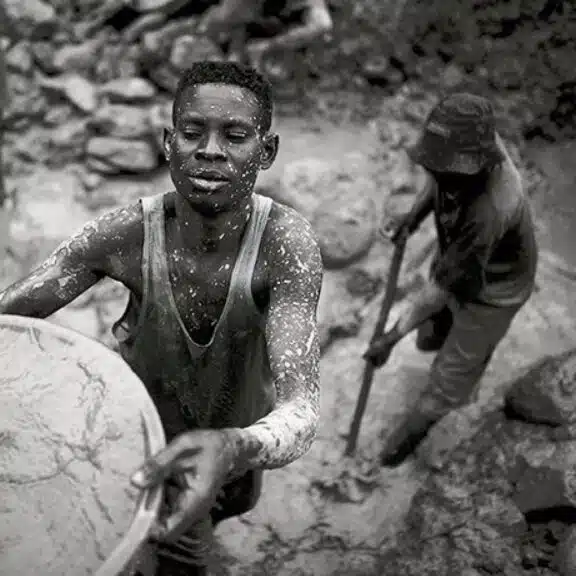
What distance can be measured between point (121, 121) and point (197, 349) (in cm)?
323

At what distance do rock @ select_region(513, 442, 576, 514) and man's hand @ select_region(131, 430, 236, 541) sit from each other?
191cm

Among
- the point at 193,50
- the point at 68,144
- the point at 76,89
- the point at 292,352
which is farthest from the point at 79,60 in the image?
the point at 292,352

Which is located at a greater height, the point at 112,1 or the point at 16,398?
the point at 16,398

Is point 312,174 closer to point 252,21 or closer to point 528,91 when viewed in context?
point 252,21

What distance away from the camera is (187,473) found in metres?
1.53

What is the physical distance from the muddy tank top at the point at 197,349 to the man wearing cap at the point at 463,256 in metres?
1.10

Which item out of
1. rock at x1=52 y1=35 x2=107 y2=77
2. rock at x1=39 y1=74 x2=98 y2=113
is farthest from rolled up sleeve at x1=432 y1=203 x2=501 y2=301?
rock at x1=52 y1=35 x2=107 y2=77

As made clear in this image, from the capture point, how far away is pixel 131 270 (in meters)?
2.23

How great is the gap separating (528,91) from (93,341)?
4079 millimetres

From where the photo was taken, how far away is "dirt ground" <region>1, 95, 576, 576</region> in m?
3.66

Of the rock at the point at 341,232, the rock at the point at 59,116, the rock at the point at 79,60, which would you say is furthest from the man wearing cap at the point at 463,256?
the rock at the point at 79,60

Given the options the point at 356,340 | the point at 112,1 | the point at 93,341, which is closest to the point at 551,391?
the point at 356,340

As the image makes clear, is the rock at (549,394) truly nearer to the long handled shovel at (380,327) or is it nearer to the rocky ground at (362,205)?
the rocky ground at (362,205)

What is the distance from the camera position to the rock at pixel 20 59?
18.2 feet
